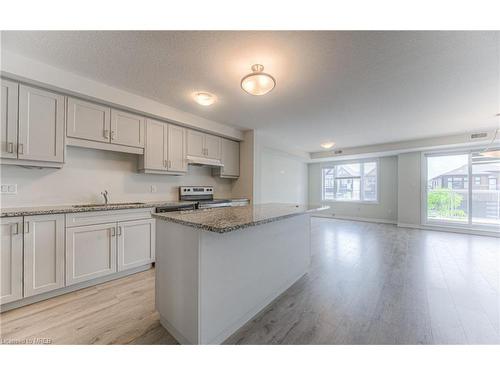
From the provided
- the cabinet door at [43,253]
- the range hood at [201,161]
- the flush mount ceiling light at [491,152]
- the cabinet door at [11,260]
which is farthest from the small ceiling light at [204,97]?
the flush mount ceiling light at [491,152]

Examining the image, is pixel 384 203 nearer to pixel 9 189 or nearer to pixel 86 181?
pixel 86 181

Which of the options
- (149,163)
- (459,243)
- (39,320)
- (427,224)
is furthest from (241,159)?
(427,224)

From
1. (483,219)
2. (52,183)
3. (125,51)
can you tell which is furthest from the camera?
(483,219)

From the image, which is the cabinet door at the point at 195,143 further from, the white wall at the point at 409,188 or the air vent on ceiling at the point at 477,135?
the air vent on ceiling at the point at 477,135

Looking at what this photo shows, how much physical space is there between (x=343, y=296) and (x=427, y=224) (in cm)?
531

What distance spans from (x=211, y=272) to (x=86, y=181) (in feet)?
8.23

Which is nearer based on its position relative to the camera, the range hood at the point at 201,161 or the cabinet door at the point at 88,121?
the cabinet door at the point at 88,121

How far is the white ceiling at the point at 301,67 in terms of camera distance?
1.70 metres

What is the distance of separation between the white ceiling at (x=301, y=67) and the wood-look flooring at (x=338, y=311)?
2.41 meters

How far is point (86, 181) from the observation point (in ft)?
8.84

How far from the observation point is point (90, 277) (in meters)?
2.25

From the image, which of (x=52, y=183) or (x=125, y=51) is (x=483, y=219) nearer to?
(x=125, y=51)

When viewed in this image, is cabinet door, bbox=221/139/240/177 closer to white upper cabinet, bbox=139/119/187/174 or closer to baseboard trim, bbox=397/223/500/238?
white upper cabinet, bbox=139/119/187/174

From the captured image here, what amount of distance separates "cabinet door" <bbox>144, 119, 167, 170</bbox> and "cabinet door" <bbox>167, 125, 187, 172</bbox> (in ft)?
0.29
